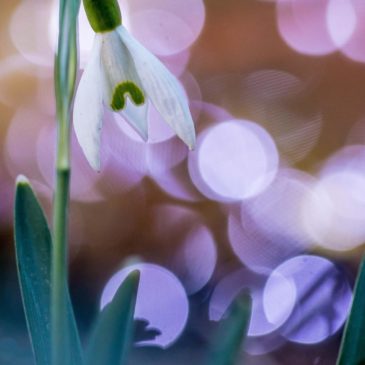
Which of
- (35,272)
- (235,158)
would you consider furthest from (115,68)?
(235,158)

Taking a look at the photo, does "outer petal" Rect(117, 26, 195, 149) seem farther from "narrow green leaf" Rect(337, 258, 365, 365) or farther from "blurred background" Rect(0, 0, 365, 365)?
"blurred background" Rect(0, 0, 365, 365)

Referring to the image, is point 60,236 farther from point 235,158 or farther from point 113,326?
point 235,158

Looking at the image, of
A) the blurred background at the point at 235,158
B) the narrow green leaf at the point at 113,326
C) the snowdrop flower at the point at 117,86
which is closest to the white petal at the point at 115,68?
the snowdrop flower at the point at 117,86

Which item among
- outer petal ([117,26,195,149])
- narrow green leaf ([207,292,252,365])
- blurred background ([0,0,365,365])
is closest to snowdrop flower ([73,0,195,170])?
outer petal ([117,26,195,149])

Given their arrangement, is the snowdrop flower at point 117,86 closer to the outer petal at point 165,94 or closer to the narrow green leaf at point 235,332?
the outer petal at point 165,94

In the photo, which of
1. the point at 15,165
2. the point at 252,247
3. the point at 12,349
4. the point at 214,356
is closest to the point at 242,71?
the point at 252,247

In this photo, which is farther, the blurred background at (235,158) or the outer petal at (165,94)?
the blurred background at (235,158)

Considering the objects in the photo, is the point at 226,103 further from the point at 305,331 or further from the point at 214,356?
the point at 214,356
